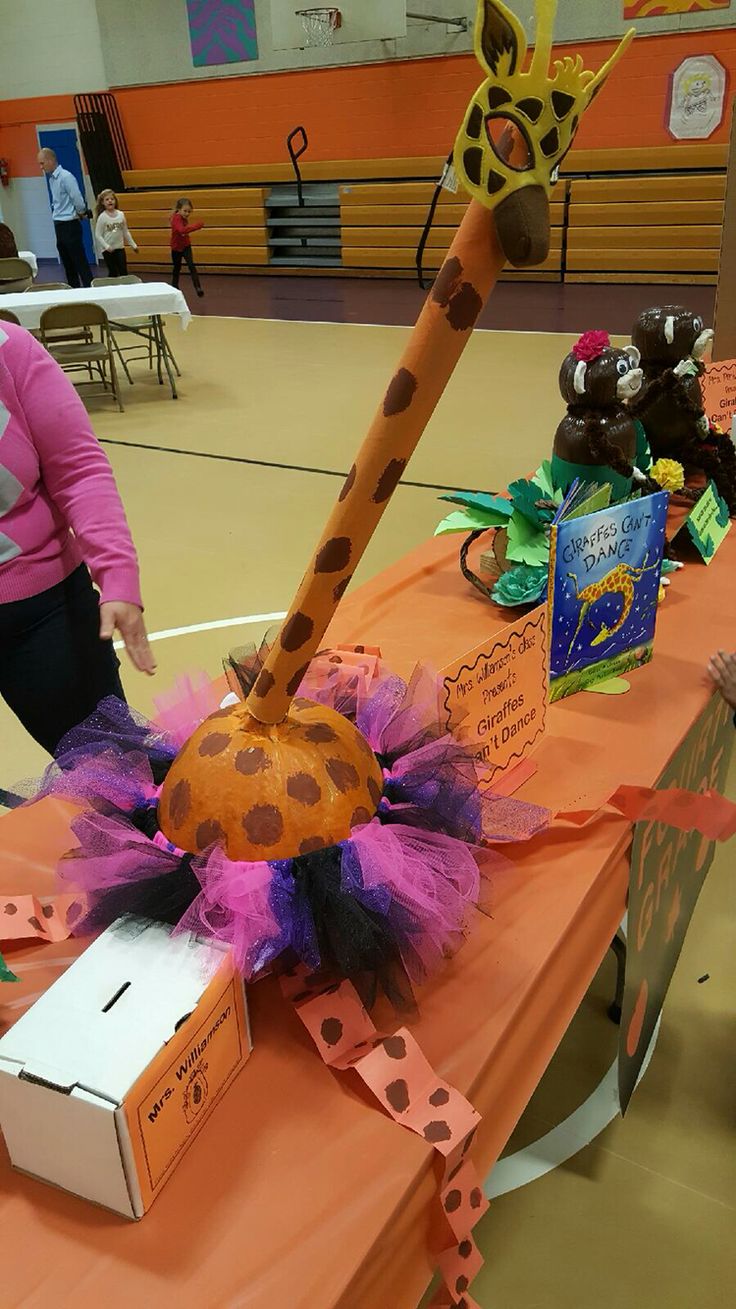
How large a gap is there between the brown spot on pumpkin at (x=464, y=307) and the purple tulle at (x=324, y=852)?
15.4 inches

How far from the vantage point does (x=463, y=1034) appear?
0.74 metres

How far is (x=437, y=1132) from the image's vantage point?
0.66 m

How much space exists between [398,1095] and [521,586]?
867 mm

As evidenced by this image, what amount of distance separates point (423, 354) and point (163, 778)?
449mm

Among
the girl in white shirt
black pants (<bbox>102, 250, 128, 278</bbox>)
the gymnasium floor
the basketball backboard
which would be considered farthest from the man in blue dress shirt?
the basketball backboard

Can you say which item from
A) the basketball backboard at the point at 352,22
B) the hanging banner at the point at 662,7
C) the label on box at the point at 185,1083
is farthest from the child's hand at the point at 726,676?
the basketball backboard at the point at 352,22

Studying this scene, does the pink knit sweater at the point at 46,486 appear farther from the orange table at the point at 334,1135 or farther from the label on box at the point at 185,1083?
the label on box at the point at 185,1083

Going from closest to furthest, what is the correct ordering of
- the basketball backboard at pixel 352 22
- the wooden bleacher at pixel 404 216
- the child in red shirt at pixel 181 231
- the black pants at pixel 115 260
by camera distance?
1. the black pants at pixel 115 260
2. the wooden bleacher at pixel 404 216
3. the child in red shirt at pixel 181 231
4. the basketball backboard at pixel 352 22

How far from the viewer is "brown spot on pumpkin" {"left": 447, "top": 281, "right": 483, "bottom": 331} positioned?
0.61 m

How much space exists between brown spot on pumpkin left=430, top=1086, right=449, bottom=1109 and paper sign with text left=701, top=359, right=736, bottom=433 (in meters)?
1.73

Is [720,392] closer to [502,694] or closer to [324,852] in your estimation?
[502,694]

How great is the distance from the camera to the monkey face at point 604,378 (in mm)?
1394

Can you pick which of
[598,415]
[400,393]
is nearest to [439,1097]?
[400,393]

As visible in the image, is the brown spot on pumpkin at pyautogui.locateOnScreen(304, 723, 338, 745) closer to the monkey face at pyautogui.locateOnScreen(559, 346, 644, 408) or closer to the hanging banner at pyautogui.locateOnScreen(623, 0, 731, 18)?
the monkey face at pyautogui.locateOnScreen(559, 346, 644, 408)
